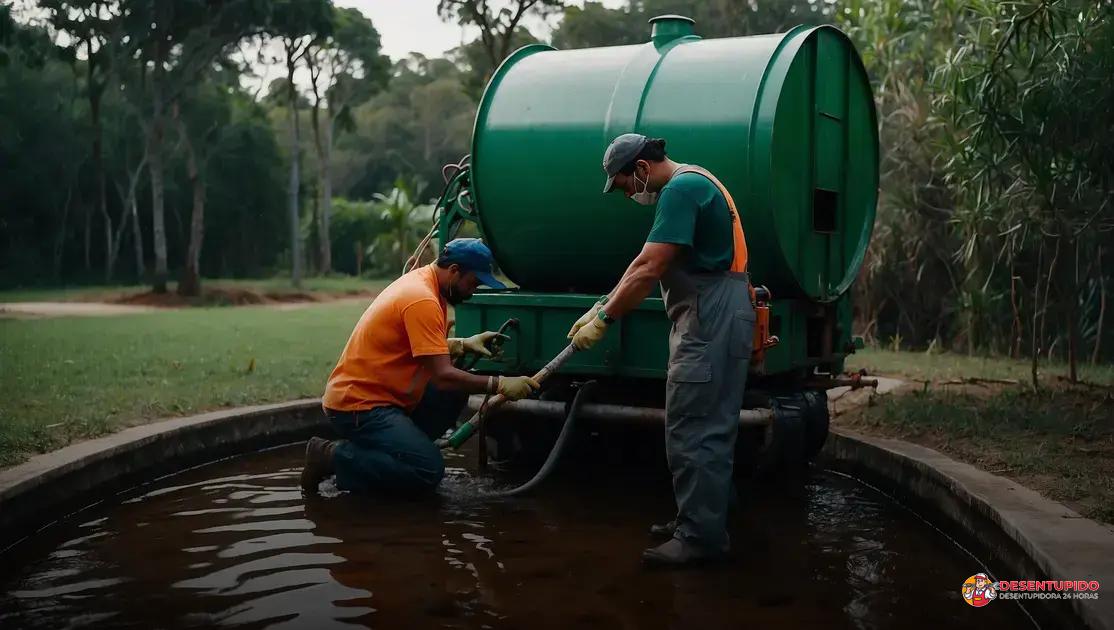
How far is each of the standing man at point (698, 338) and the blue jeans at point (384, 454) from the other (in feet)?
4.69

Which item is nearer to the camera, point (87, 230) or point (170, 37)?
point (170, 37)

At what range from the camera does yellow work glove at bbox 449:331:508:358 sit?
5.53 meters

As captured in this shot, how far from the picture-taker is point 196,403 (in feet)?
23.2

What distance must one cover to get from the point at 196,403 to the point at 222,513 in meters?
2.18

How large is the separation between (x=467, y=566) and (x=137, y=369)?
594 centimetres

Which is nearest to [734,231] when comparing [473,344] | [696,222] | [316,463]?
[696,222]

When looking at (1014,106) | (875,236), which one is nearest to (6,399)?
(1014,106)

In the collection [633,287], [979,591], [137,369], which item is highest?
[633,287]

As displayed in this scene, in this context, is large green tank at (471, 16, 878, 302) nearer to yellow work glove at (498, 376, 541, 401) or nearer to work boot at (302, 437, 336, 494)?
yellow work glove at (498, 376, 541, 401)

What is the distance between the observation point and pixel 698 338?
14.1ft

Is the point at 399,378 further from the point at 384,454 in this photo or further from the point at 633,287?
the point at 633,287

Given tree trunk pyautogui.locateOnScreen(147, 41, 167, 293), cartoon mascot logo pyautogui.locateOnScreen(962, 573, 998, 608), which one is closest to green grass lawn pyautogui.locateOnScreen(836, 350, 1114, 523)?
cartoon mascot logo pyautogui.locateOnScreen(962, 573, 998, 608)

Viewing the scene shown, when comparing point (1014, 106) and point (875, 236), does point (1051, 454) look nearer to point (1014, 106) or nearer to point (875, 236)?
point (1014, 106)

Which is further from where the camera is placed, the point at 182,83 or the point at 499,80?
the point at 182,83
